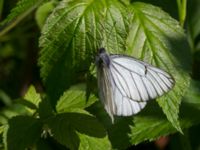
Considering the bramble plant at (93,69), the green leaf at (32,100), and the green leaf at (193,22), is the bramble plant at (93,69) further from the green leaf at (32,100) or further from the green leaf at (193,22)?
the green leaf at (193,22)

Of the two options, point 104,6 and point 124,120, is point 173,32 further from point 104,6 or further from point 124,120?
point 124,120

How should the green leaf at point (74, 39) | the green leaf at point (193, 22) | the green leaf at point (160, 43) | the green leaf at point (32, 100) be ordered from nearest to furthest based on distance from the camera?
the green leaf at point (74, 39)
the green leaf at point (160, 43)
the green leaf at point (32, 100)
the green leaf at point (193, 22)

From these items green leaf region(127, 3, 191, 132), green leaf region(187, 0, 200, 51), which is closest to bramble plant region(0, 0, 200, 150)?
green leaf region(127, 3, 191, 132)

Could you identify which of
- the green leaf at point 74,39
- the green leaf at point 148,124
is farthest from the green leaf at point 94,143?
→ the green leaf at point 74,39

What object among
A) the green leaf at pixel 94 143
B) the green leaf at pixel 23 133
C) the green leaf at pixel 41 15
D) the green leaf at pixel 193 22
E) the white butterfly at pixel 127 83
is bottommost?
the green leaf at pixel 193 22

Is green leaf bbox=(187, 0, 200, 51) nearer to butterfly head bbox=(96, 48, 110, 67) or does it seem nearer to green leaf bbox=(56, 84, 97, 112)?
green leaf bbox=(56, 84, 97, 112)

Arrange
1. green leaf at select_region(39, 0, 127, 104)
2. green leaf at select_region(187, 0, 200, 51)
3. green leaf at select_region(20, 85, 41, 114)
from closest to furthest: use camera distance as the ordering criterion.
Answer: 1. green leaf at select_region(39, 0, 127, 104)
2. green leaf at select_region(20, 85, 41, 114)
3. green leaf at select_region(187, 0, 200, 51)
